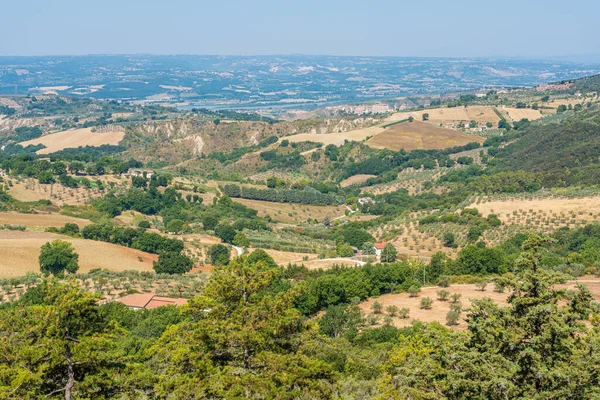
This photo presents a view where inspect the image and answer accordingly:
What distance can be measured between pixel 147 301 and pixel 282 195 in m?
61.0

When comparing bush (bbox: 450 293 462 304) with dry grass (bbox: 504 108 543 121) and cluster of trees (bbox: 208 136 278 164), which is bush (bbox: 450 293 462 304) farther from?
dry grass (bbox: 504 108 543 121)

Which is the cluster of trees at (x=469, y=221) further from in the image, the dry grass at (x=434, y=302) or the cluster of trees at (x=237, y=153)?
the cluster of trees at (x=237, y=153)

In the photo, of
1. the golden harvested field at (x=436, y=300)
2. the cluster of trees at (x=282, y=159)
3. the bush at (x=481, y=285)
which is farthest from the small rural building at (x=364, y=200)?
the golden harvested field at (x=436, y=300)

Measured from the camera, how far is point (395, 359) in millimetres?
19266

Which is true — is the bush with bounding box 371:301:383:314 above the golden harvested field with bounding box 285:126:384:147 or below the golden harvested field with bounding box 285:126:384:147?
above

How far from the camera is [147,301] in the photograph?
1626 inches

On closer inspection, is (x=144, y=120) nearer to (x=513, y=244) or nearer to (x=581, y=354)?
(x=513, y=244)

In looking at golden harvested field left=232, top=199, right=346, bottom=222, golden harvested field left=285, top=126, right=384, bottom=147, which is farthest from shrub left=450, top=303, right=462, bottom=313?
golden harvested field left=285, top=126, right=384, bottom=147

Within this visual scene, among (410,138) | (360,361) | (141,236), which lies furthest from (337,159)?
(360,361)

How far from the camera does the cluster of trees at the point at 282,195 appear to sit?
101125mm

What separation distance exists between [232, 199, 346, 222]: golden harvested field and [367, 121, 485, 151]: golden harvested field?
4220 cm

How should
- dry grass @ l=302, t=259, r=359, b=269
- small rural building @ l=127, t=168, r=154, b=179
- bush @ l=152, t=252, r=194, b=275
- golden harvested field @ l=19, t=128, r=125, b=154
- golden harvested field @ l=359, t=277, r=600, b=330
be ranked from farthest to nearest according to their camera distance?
1. golden harvested field @ l=19, t=128, r=125, b=154
2. small rural building @ l=127, t=168, r=154, b=179
3. dry grass @ l=302, t=259, r=359, b=269
4. bush @ l=152, t=252, r=194, b=275
5. golden harvested field @ l=359, t=277, r=600, b=330

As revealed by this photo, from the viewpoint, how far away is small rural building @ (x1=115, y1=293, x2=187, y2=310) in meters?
40.2

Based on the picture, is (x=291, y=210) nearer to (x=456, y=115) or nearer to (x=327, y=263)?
(x=327, y=263)
